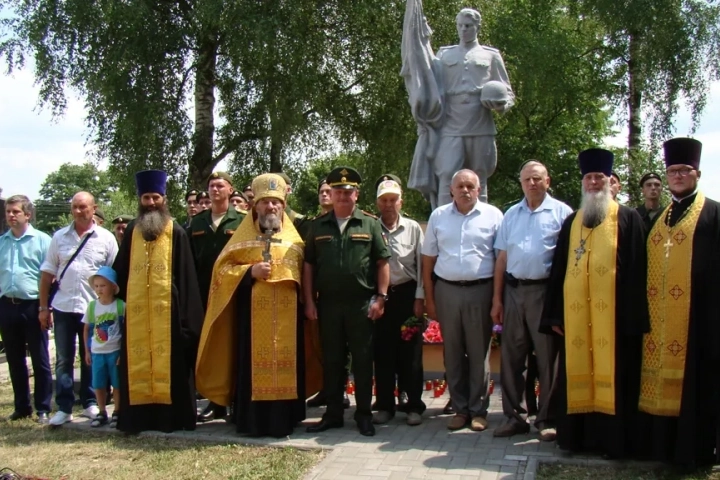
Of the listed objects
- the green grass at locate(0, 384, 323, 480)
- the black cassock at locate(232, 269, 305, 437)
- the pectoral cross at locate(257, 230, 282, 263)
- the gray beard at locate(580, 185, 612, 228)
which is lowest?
the green grass at locate(0, 384, 323, 480)

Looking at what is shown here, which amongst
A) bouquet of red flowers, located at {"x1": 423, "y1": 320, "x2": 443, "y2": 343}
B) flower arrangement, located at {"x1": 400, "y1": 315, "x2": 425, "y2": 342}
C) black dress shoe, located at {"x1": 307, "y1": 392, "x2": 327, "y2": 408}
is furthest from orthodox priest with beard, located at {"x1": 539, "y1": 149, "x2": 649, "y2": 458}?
bouquet of red flowers, located at {"x1": 423, "y1": 320, "x2": 443, "y2": 343}

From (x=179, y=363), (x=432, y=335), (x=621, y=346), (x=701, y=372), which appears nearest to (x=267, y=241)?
(x=179, y=363)

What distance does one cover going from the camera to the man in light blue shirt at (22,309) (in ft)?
20.6

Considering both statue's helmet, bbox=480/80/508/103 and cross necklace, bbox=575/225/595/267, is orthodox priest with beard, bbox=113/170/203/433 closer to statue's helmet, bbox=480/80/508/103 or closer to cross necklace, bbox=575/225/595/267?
cross necklace, bbox=575/225/595/267

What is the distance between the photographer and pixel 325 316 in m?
5.50

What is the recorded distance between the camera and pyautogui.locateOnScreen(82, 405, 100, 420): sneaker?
6.01m

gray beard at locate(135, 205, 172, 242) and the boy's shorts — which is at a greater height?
gray beard at locate(135, 205, 172, 242)

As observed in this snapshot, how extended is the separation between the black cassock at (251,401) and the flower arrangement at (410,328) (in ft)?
2.68

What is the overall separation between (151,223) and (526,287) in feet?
9.86

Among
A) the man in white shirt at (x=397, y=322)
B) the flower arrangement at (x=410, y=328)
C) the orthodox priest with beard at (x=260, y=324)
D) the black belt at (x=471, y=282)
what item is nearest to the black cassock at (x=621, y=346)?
the black belt at (x=471, y=282)

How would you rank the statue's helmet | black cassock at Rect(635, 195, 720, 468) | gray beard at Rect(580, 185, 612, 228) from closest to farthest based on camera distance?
black cassock at Rect(635, 195, 720, 468)
gray beard at Rect(580, 185, 612, 228)
the statue's helmet

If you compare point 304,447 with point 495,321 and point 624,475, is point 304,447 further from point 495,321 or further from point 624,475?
point 624,475

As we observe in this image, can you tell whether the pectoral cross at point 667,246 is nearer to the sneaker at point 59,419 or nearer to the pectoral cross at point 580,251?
the pectoral cross at point 580,251

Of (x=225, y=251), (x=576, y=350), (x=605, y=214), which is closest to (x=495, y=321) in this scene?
(x=576, y=350)
